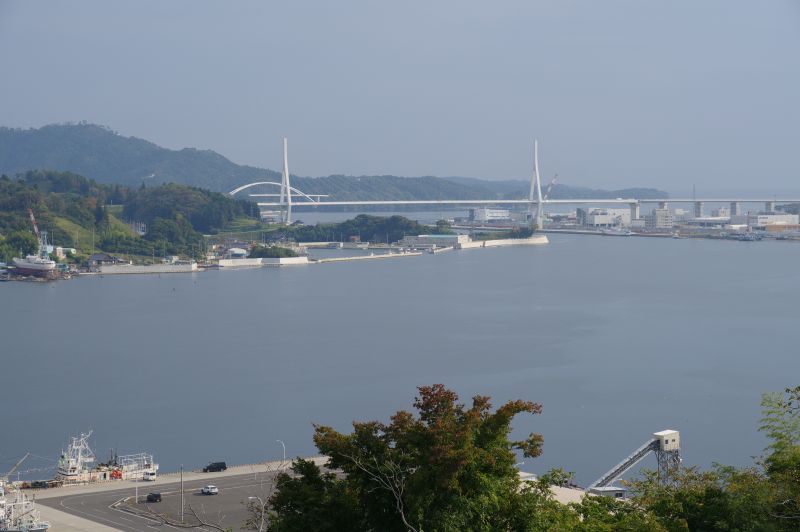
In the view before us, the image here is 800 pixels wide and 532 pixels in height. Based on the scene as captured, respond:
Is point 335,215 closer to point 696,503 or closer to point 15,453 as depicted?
point 15,453

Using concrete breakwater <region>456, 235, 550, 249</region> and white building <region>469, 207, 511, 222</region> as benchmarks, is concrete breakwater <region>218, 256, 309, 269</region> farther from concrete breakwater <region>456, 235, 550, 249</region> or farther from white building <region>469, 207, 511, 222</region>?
white building <region>469, 207, 511, 222</region>

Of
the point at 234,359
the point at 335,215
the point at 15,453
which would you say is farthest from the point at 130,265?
the point at 335,215

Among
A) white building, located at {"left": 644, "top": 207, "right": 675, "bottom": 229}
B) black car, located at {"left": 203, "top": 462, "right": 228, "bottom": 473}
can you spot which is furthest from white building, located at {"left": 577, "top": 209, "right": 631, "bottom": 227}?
black car, located at {"left": 203, "top": 462, "right": 228, "bottom": 473}

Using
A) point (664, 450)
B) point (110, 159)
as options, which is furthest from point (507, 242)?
point (110, 159)

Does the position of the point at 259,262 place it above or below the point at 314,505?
below

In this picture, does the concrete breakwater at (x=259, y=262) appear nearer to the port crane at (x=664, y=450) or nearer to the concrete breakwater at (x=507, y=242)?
the concrete breakwater at (x=507, y=242)

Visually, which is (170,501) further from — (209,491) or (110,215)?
(110,215)
